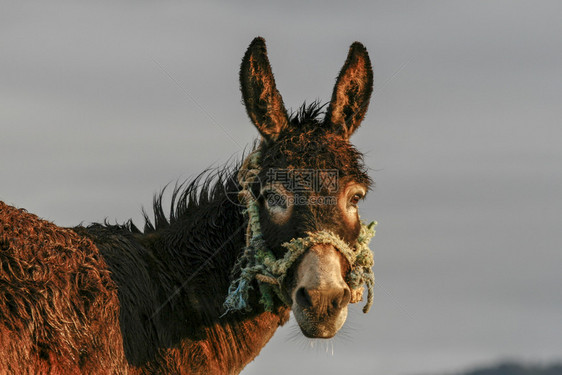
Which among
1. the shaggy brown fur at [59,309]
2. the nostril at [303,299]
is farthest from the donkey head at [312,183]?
the shaggy brown fur at [59,309]

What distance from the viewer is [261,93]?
7215mm

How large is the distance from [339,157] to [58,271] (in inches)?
→ 96.6

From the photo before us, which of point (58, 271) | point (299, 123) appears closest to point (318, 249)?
point (299, 123)

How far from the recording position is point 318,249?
6.38 m

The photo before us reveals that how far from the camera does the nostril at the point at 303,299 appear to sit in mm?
6267

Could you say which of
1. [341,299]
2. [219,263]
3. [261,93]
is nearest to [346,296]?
[341,299]

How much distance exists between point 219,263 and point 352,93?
77.5 inches

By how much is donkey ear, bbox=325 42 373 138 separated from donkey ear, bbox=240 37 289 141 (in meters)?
0.46

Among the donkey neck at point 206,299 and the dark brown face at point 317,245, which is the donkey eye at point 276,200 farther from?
the donkey neck at point 206,299

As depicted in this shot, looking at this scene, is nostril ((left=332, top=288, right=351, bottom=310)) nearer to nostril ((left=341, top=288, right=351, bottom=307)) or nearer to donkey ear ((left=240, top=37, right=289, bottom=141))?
nostril ((left=341, top=288, right=351, bottom=307))

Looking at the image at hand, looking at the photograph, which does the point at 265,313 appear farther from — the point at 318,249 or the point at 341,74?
the point at 341,74

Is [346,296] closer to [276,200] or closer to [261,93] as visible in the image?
[276,200]

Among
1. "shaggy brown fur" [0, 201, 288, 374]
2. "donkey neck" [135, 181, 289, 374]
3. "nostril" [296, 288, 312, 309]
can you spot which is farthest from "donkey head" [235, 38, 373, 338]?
"shaggy brown fur" [0, 201, 288, 374]

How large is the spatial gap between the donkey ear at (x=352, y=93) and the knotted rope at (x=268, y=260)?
0.77 m
